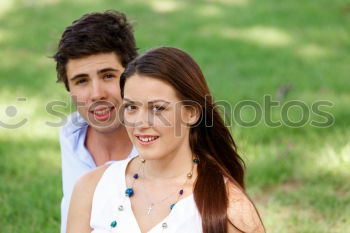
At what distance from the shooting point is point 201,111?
274cm

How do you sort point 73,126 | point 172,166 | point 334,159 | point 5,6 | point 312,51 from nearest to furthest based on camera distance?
point 172,166 < point 73,126 < point 334,159 < point 312,51 < point 5,6

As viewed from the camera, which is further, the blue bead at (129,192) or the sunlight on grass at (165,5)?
the sunlight on grass at (165,5)

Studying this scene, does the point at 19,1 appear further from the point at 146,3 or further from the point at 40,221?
the point at 40,221

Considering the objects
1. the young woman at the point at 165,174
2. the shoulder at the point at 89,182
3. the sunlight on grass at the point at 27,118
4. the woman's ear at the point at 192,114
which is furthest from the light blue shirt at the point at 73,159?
the sunlight on grass at the point at 27,118

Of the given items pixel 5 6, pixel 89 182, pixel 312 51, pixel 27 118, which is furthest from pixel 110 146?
pixel 5 6

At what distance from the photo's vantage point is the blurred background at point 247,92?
4.14 m

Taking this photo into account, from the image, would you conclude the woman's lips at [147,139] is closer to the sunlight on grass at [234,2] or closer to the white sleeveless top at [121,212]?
the white sleeveless top at [121,212]

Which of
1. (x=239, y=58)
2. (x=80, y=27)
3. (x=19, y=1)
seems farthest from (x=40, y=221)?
(x=19, y=1)

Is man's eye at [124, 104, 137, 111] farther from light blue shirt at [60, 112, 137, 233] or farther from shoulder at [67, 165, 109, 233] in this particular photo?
light blue shirt at [60, 112, 137, 233]

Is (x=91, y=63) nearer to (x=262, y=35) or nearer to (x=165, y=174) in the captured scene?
(x=165, y=174)

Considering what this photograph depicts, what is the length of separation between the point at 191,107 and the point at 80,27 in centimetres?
103

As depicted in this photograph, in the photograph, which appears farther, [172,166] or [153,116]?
[172,166]

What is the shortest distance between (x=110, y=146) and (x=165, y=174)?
989mm

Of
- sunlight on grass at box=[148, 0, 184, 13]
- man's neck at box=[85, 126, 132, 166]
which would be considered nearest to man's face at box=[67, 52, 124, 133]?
man's neck at box=[85, 126, 132, 166]
